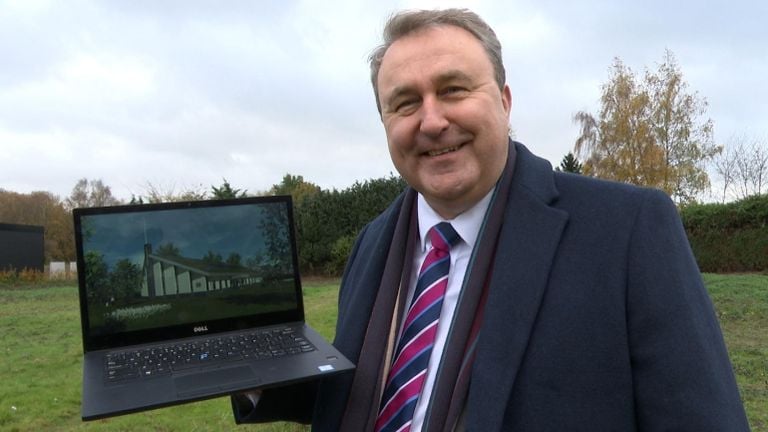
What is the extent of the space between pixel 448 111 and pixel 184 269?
3.62 feet

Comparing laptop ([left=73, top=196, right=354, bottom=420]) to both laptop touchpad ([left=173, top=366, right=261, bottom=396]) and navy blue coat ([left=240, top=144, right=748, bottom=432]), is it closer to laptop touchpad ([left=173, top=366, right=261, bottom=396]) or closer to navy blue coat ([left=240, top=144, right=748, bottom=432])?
laptop touchpad ([left=173, top=366, right=261, bottom=396])

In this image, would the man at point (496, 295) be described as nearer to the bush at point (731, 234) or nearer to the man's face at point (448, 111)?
the man's face at point (448, 111)

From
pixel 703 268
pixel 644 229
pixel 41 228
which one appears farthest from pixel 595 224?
pixel 41 228

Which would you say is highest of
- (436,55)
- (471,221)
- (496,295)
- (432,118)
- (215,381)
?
(436,55)

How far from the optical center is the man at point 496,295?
5.38ft

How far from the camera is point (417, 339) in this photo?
6.62 feet

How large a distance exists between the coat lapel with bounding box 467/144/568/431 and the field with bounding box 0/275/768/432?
3677mm

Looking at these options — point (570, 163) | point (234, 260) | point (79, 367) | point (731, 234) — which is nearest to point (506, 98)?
point (234, 260)

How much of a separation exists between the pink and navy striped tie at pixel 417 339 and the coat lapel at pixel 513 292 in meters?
0.26

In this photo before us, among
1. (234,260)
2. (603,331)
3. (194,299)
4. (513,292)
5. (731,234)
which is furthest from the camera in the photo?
(731,234)

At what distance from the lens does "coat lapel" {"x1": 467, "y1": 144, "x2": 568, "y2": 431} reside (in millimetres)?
1680

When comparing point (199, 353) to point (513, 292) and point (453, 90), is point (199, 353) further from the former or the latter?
point (453, 90)

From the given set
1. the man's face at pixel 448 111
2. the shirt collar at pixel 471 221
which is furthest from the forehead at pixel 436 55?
the shirt collar at pixel 471 221

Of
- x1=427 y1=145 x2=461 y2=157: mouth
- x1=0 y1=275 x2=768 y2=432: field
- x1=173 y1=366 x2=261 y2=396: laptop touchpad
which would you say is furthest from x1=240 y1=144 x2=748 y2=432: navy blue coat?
x1=0 y1=275 x2=768 y2=432: field
